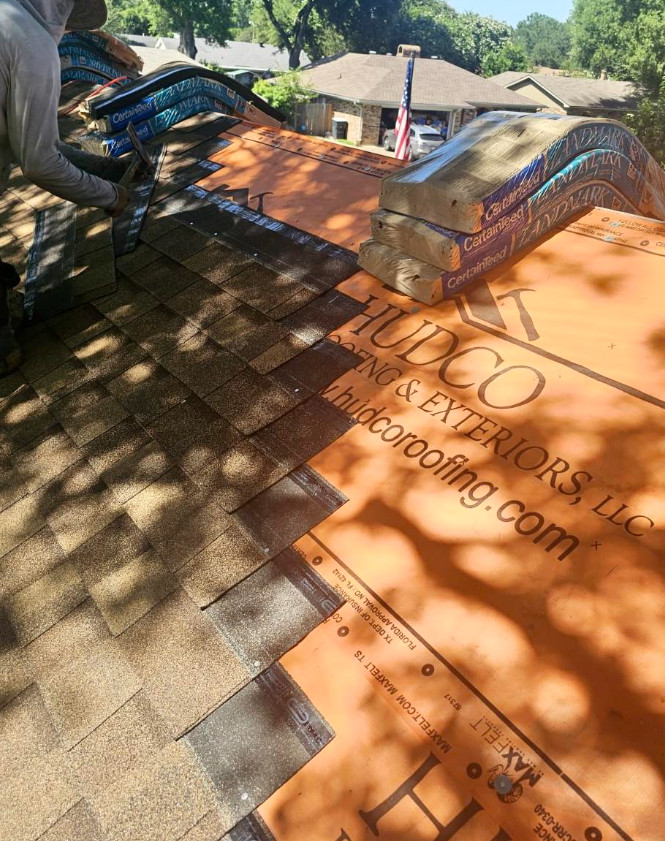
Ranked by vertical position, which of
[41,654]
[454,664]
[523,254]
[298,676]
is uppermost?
[523,254]

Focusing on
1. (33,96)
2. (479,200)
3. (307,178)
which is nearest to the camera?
(479,200)

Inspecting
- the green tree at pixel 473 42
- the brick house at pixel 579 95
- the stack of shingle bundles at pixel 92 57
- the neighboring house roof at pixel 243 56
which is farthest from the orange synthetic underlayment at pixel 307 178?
the green tree at pixel 473 42

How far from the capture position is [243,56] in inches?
1944

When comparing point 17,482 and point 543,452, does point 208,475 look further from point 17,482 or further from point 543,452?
point 543,452

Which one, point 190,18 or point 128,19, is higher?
point 190,18

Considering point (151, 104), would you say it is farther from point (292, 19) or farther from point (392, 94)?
point (292, 19)

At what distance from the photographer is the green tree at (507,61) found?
50.5 metres

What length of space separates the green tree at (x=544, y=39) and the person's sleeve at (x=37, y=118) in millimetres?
101109

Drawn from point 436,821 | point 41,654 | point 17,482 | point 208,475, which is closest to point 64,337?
point 17,482

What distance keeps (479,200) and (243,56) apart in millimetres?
56777

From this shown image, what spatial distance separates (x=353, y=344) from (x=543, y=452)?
1.27 metres

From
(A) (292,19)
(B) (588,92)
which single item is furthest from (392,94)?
(A) (292,19)

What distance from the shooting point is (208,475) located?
2611 millimetres

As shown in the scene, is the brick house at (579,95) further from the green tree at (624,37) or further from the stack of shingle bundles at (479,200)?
the stack of shingle bundles at (479,200)
